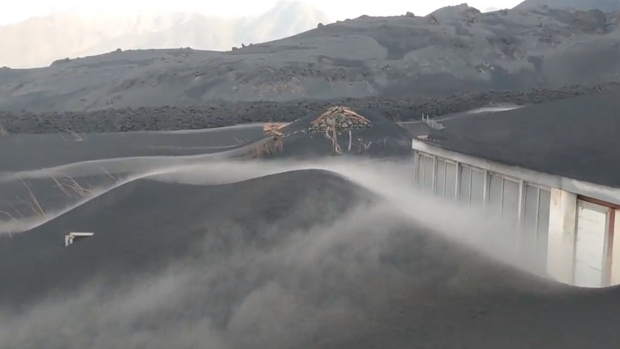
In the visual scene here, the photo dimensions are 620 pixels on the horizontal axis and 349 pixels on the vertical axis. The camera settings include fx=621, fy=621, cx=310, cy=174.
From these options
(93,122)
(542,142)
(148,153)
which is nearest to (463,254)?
(542,142)

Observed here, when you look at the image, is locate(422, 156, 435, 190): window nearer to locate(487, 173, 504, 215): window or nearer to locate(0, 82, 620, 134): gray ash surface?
locate(487, 173, 504, 215): window

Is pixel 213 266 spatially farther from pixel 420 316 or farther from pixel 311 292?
pixel 420 316

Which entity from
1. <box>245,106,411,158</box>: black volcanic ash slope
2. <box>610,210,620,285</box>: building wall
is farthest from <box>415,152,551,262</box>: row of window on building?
<box>245,106,411,158</box>: black volcanic ash slope

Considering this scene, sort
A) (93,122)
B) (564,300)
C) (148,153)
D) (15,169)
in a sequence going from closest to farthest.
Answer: (564,300) → (15,169) → (148,153) → (93,122)

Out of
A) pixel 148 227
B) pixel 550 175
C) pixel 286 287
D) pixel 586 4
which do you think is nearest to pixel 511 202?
pixel 550 175

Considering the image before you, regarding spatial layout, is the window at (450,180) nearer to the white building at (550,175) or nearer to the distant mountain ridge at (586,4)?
the white building at (550,175)
